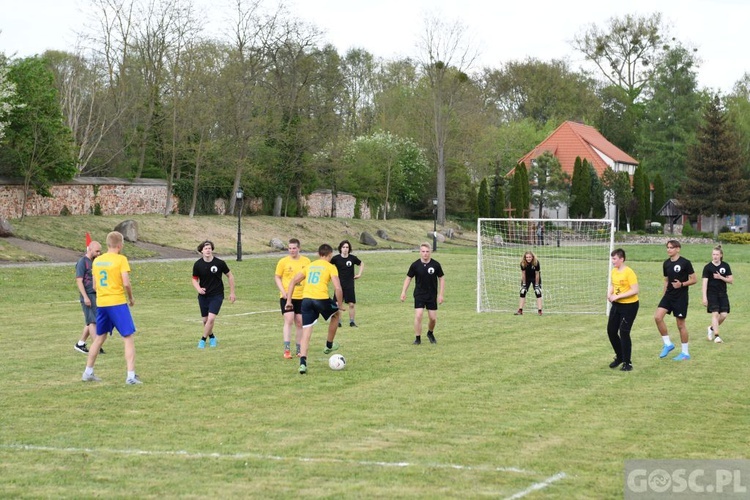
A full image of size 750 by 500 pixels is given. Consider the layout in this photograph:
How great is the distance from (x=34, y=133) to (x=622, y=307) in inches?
1428

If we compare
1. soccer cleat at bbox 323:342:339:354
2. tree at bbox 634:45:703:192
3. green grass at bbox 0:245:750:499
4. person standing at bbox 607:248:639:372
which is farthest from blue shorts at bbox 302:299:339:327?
tree at bbox 634:45:703:192

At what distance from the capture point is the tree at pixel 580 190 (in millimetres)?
85812

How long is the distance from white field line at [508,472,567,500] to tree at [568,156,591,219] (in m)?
78.9

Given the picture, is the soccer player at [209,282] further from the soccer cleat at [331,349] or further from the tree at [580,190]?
the tree at [580,190]

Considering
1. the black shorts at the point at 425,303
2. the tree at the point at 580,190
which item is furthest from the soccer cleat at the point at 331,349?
the tree at the point at 580,190

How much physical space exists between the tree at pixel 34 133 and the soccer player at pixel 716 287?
3399 centimetres

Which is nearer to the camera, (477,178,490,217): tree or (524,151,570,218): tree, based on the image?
(477,178,490,217): tree

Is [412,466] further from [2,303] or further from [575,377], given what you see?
[2,303]

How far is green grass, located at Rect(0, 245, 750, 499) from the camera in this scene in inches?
328

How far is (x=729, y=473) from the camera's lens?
8.54m

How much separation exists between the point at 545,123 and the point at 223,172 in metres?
54.9

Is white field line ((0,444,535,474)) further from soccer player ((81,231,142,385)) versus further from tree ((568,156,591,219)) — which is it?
tree ((568,156,591,219))

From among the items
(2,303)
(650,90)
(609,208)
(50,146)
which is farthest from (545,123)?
(2,303)

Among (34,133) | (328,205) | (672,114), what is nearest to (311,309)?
(34,133)
